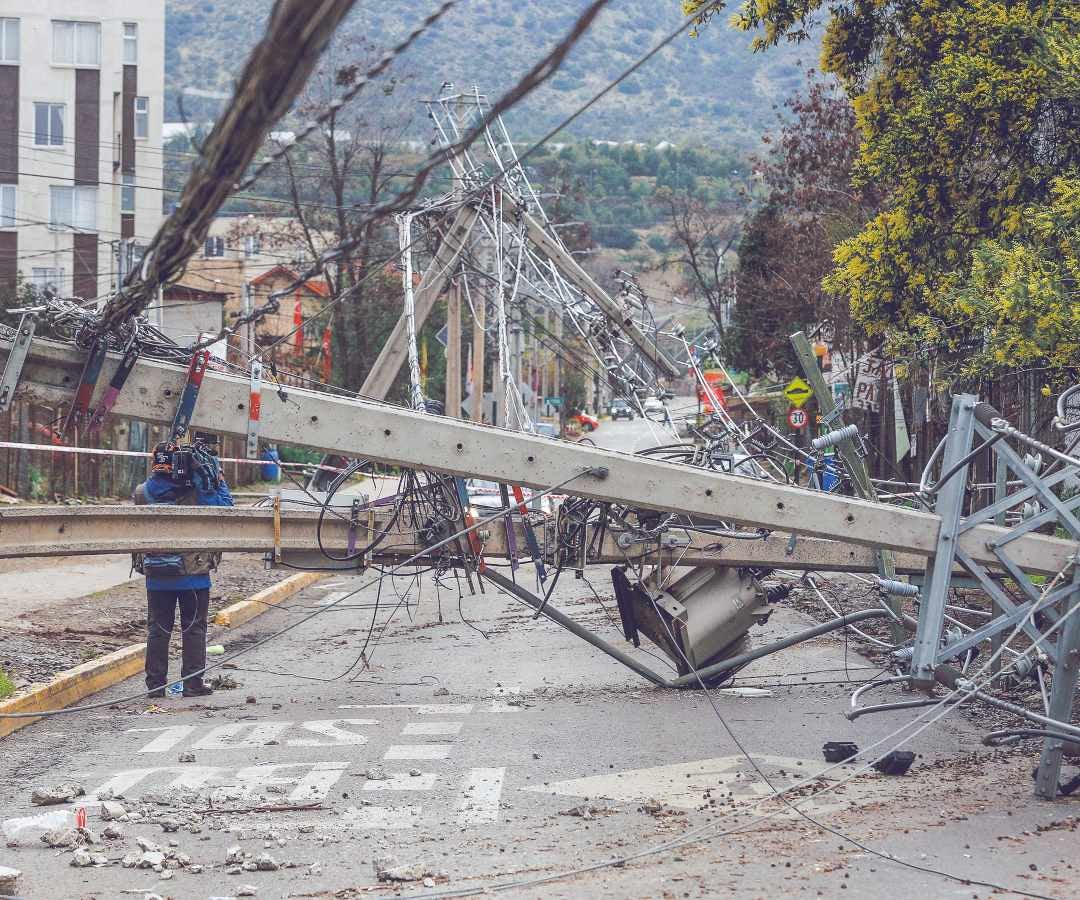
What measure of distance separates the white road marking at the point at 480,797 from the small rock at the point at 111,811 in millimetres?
1799

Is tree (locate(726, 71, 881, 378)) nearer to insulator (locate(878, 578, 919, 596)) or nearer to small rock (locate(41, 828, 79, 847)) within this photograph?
insulator (locate(878, 578, 919, 596))

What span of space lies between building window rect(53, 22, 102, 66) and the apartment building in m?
0.03

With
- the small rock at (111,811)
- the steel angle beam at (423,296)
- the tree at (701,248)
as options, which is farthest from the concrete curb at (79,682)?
the tree at (701,248)

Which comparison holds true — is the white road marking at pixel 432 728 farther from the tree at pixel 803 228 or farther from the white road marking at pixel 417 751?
the tree at pixel 803 228

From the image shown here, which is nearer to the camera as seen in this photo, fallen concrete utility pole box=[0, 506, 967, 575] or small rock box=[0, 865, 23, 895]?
small rock box=[0, 865, 23, 895]

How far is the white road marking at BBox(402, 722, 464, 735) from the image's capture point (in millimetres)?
10742

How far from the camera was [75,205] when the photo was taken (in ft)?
166

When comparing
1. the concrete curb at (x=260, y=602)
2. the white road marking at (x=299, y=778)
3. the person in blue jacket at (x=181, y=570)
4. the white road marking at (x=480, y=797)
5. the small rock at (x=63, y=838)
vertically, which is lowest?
the concrete curb at (x=260, y=602)

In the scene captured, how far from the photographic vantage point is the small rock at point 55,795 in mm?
8289

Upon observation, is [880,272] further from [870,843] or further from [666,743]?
[870,843]

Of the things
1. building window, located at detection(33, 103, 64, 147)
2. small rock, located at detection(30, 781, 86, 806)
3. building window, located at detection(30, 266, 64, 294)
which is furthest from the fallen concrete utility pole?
building window, located at detection(33, 103, 64, 147)

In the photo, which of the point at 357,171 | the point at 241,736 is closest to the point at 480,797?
the point at 241,736

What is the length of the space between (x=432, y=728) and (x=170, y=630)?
9.19ft

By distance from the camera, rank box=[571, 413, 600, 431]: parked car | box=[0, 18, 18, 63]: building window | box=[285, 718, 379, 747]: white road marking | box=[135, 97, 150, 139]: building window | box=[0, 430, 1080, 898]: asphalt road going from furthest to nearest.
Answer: box=[571, 413, 600, 431]: parked car < box=[135, 97, 150, 139]: building window < box=[0, 18, 18, 63]: building window < box=[285, 718, 379, 747]: white road marking < box=[0, 430, 1080, 898]: asphalt road
